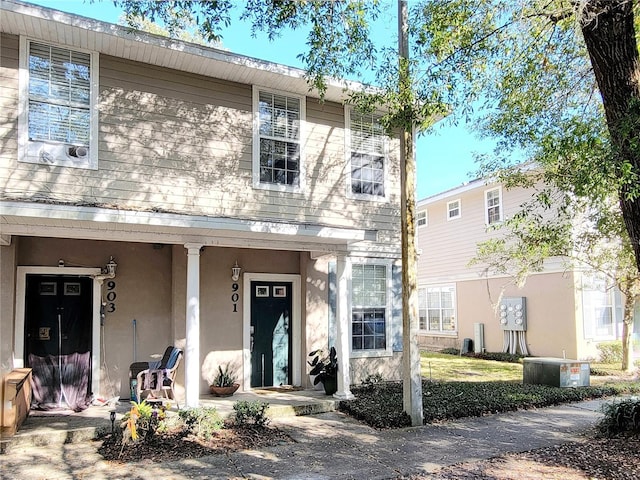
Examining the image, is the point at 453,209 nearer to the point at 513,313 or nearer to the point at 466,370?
the point at 513,313

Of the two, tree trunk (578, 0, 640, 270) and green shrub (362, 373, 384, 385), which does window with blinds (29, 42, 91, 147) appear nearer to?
green shrub (362, 373, 384, 385)

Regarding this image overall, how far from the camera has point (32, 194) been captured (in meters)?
6.62

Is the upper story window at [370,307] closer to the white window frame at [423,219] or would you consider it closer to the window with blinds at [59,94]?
the window with blinds at [59,94]

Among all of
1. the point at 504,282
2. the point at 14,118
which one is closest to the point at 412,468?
the point at 14,118

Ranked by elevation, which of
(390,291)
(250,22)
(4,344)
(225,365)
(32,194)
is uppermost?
(250,22)

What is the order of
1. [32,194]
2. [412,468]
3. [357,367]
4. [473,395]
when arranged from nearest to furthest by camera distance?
[412,468], [32,194], [473,395], [357,367]

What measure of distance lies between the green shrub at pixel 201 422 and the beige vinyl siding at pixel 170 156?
2922 mm

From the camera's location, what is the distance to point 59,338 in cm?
794

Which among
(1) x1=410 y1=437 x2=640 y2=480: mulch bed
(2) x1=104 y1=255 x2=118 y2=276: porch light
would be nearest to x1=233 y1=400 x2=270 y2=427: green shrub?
(1) x1=410 y1=437 x2=640 y2=480: mulch bed

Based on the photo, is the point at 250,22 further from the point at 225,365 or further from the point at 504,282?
the point at 504,282

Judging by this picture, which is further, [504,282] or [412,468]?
[504,282]

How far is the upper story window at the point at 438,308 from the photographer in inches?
720

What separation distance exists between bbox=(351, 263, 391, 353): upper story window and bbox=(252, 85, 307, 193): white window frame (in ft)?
7.39

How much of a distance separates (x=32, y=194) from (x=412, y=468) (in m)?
6.00
